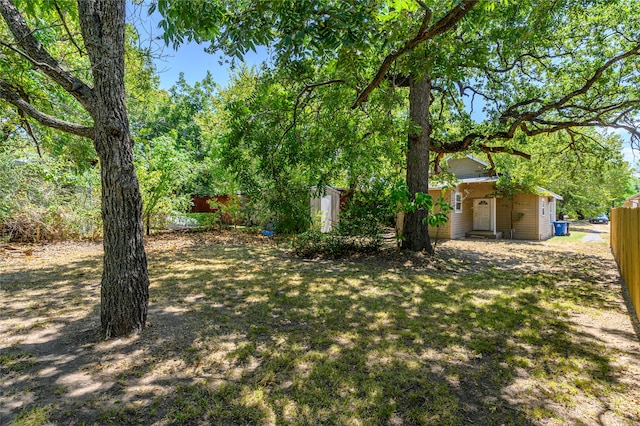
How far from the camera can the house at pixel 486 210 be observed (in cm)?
1449

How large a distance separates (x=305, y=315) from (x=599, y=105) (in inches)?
401

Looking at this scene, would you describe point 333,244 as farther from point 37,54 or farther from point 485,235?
point 485,235

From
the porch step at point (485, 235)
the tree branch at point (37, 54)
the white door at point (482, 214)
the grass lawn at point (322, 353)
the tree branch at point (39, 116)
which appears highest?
the tree branch at point (37, 54)

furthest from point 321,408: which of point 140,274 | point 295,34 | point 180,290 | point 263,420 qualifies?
point 180,290

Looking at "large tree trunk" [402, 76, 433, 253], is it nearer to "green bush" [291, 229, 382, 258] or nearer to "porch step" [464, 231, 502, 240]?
"green bush" [291, 229, 382, 258]

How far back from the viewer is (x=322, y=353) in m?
3.17

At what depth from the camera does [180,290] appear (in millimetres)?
5184

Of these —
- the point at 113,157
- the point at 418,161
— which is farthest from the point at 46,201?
the point at 418,161

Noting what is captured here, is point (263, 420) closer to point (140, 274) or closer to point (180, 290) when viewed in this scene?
point (140, 274)

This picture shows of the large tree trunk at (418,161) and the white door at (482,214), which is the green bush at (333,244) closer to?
the large tree trunk at (418,161)

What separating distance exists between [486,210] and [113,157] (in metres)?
16.1

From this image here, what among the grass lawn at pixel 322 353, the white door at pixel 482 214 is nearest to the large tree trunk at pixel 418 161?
the grass lawn at pixel 322 353

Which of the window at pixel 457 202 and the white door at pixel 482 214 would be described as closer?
the window at pixel 457 202

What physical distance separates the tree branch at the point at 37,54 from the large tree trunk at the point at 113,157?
0.14m
